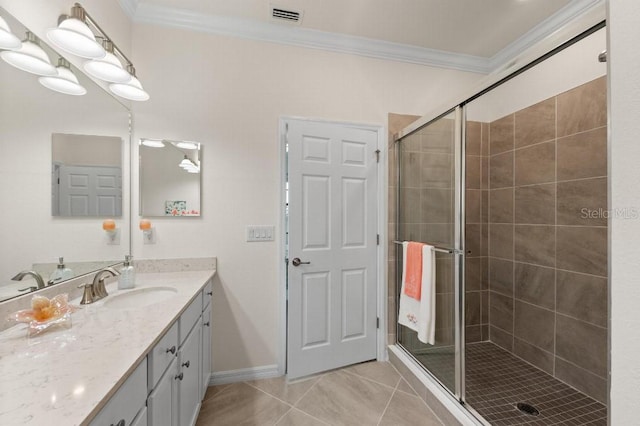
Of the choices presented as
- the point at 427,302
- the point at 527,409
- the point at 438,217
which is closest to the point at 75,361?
the point at 427,302

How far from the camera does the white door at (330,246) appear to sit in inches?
80.7

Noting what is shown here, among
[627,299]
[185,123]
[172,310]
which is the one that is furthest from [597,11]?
[185,123]

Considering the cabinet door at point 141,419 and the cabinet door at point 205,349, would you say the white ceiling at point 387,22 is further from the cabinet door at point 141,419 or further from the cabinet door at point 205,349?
the cabinet door at point 141,419

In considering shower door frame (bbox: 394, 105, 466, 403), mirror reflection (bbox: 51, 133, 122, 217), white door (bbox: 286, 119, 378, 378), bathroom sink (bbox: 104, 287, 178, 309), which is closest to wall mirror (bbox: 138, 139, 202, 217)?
mirror reflection (bbox: 51, 133, 122, 217)

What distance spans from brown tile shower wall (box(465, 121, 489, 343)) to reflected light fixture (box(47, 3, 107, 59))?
285 cm

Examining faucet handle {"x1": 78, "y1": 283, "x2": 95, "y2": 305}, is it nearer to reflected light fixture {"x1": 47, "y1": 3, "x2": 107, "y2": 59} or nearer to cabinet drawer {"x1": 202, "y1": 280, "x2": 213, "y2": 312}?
cabinet drawer {"x1": 202, "y1": 280, "x2": 213, "y2": 312}

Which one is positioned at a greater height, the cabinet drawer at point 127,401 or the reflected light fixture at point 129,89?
the reflected light fixture at point 129,89

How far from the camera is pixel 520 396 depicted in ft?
5.85

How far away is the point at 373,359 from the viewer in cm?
227

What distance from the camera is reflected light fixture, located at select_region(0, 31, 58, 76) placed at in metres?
1.04

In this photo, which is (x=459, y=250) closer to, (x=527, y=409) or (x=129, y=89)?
(x=527, y=409)

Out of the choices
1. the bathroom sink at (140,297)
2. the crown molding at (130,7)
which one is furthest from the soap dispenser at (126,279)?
the crown molding at (130,7)

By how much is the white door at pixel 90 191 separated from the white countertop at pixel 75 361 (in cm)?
56

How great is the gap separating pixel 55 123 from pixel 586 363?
3.42 meters
